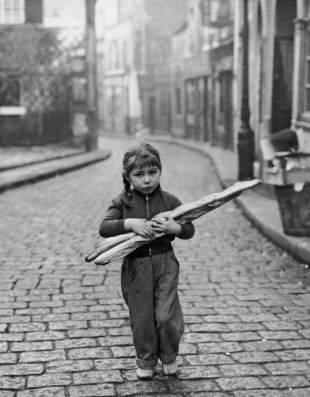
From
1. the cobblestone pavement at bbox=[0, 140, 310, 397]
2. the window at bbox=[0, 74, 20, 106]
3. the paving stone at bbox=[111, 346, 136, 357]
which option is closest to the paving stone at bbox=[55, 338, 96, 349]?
the cobblestone pavement at bbox=[0, 140, 310, 397]

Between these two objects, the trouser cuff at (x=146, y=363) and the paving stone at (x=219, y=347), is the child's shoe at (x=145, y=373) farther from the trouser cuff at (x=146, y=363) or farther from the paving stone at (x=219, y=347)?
the paving stone at (x=219, y=347)

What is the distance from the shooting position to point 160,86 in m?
39.8

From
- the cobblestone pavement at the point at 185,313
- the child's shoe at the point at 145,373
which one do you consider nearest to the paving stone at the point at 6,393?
the cobblestone pavement at the point at 185,313

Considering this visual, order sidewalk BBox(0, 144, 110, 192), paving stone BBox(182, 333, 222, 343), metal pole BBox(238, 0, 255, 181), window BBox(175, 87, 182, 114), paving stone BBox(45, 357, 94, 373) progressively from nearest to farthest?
1. paving stone BBox(45, 357, 94, 373)
2. paving stone BBox(182, 333, 222, 343)
3. metal pole BBox(238, 0, 255, 181)
4. sidewalk BBox(0, 144, 110, 192)
5. window BBox(175, 87, 182, 114)

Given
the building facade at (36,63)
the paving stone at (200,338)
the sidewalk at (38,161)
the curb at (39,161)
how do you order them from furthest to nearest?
the building facade at (36,63), the curb at (39,161), the sidewalk at (38,161), the paving stone at (200,338)

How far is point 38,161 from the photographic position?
1767cm

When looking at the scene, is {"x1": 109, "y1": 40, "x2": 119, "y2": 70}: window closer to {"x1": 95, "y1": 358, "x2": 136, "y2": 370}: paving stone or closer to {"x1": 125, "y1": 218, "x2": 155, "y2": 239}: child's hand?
{"x1": 95, "y1": 358, "x2": 136, "y2": 370}: paving stone

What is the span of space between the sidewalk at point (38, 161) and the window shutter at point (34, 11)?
413 cm

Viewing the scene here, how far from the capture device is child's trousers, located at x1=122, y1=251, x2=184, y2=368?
354cm

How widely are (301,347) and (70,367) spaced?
4.57 feet

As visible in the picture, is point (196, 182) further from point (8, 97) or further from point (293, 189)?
point (8, 97)

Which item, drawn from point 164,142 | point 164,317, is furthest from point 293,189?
point 164,142

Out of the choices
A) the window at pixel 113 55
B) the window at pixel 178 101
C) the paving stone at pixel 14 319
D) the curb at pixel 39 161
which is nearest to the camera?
the paving stone at pixel 14 319

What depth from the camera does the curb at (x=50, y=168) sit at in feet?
43.5
